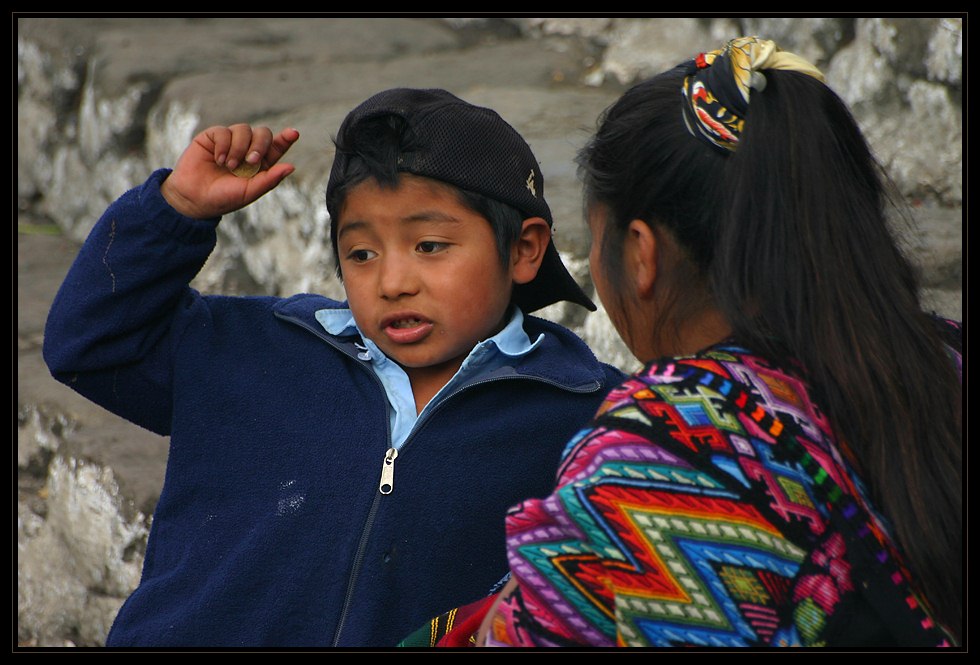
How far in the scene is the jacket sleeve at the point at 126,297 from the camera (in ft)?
6.95

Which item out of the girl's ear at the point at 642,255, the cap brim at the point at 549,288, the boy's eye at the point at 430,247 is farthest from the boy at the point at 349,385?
the girl's ear at the point at 642,255

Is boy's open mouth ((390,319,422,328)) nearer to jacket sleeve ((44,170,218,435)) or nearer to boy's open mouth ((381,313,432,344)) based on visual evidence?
boy's open mouth ((381,313,432,344))

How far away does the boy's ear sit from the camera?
2.24 meters

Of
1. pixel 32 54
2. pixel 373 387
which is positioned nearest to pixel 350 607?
pixel 373 387

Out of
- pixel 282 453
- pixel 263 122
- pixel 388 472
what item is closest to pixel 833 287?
pixel 388 472

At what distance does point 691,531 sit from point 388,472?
81 cm

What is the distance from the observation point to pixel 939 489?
1439mm

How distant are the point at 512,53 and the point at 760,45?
13.6 ft

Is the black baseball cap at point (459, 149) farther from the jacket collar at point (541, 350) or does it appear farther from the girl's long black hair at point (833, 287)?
the girl's long black hair at point (833, 287)

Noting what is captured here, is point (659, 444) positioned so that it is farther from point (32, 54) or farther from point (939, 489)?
point (32, 54)

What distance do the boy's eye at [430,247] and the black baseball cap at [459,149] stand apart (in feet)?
0.38

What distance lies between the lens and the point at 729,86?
5.21ft

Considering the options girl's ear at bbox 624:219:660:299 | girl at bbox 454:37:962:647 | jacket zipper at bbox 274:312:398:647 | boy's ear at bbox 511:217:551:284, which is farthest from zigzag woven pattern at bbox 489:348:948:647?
boy's ear at bbox 511:217:551:284

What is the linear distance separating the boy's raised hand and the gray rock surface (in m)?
1.22
